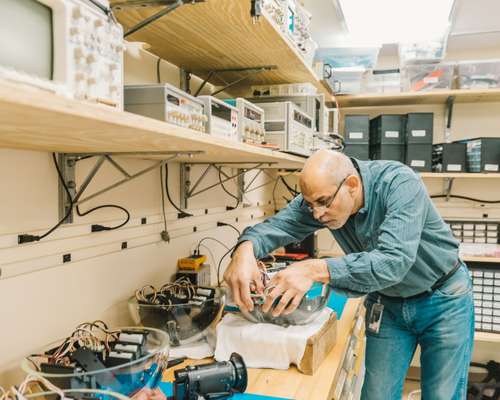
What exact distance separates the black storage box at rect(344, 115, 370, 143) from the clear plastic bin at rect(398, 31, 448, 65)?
1.56 feet

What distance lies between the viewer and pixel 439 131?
3.32m

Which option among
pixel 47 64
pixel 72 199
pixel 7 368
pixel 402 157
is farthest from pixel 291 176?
pixel 47 64

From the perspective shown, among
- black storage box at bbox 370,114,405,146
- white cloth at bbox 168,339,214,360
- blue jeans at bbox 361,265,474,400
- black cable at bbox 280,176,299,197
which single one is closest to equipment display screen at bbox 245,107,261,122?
white cloth at bbox 168,339,214,360

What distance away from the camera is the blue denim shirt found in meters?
1.23

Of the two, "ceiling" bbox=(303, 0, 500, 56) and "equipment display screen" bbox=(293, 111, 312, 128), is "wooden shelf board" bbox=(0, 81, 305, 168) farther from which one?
"ceiling" bbox=(303, 0, 500, 56)

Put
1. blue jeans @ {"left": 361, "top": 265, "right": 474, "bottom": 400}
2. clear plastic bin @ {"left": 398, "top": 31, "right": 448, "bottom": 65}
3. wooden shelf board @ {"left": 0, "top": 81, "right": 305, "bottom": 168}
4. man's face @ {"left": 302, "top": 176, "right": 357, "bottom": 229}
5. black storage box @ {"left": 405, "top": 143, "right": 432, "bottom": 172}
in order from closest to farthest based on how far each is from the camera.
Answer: wooden shelf board @ {"left": 0, "top": 81, "right": 305, "bottom": 168} → man's face @ {"left": 302, "top": 176, "right": 357, "bottom": 229} → blue jeans @ {"left": 361, "top": 265, "right": 474, "bottom": 400} → clear plastic bin @ {"left": 398, "top": 31, "right": 448, "bottom": 65} → black storage box @ {"left": 405, "top": 143, "right": 432, "bottom": 172}

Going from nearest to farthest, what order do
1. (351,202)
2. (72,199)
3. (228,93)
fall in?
(72,199) → (351,202) → (228,93)

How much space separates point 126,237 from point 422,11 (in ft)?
6.39

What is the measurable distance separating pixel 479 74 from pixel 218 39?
2.25 m

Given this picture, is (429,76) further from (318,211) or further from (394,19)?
(318,211)

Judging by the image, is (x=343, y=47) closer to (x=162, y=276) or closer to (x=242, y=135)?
(x=242, y=135)

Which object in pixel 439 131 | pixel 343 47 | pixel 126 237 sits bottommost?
pixel 126 237

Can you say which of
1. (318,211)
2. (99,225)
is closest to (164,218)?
(99,225)

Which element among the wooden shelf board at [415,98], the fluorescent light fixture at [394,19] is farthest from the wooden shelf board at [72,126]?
the wooden shelf board at [415,98]
